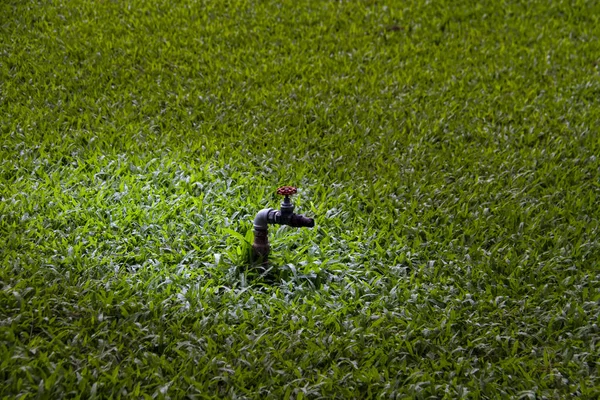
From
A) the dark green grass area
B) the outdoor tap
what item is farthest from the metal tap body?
the dark green grass area

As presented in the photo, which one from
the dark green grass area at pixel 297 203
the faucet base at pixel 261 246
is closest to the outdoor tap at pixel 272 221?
the faucet base at pixel 261 246

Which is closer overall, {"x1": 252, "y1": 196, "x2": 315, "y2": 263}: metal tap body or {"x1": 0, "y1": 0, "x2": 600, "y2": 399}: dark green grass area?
{"x1": 0, "y1": 0, "x2": 600, "y2": 399}: dark green grass area

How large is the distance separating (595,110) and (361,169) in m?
2.30

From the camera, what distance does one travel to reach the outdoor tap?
3.54 metres

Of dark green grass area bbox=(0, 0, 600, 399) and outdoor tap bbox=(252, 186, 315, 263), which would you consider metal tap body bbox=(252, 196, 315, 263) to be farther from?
dark green grass area bbox=(0, 0, 600, 399)

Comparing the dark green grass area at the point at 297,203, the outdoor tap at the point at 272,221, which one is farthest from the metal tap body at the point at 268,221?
the dark green grass area at the point at 297,203

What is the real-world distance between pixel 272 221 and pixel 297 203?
0.72 meters

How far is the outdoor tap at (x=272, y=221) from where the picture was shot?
3.54 metres

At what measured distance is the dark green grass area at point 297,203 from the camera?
3143 mm

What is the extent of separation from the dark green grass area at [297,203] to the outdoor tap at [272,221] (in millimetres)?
101

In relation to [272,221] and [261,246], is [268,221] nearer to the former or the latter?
[272,221]

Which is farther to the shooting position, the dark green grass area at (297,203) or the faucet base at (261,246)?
the faucet base at (261,246)

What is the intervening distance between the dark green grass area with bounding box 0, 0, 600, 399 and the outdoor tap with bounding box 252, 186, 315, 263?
0.10 metres

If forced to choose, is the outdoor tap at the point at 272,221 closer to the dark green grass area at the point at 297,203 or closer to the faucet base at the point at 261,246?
the faucet base at the point at 261,246
